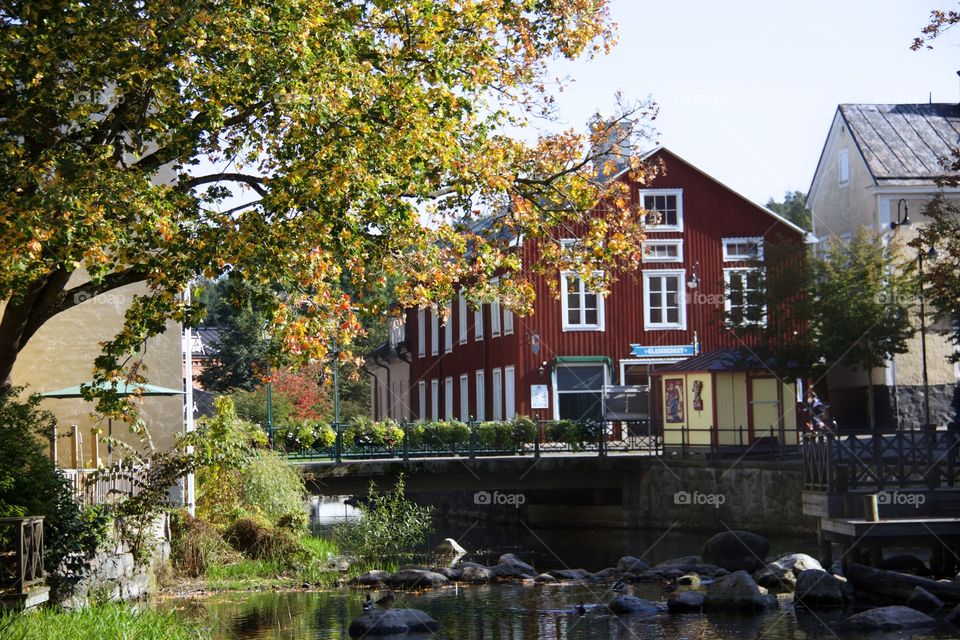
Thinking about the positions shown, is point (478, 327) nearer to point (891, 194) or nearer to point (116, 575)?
point (891, 194)

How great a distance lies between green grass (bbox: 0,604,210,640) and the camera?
37.4 feet

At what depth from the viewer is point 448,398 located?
51.5m

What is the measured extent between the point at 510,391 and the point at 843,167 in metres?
14.3

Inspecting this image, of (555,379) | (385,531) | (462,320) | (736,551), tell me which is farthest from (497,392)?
(736,551)

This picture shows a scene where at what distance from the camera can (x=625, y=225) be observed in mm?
15789

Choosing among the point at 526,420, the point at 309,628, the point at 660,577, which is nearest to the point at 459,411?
the point at 526,420

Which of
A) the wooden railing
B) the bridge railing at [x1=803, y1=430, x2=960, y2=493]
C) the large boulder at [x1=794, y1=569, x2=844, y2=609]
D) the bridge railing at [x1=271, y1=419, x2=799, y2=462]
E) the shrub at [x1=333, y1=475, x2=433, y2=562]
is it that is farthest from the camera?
the bridge railing at [x1=271, y1=419, x2=799, y2=462]

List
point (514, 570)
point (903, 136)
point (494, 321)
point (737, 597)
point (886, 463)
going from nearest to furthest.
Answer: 1. point (737, 597)
2. point (886, 463)
3. point (514, 570)
4. point (903, 136)
5. point (494, 321)

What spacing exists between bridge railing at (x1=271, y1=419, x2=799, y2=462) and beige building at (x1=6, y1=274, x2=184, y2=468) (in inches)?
334

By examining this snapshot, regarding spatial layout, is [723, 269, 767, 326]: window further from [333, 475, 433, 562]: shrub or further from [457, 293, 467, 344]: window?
[333, 475, 433, 562]: shrub

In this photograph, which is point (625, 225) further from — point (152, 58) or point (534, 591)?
point (534, 591)

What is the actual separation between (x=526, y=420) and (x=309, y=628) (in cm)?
1864

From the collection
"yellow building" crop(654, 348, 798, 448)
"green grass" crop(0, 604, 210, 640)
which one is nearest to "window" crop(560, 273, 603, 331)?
"yellow building" crop(654, 348, 798, 448)

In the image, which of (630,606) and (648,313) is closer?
(630,606)
